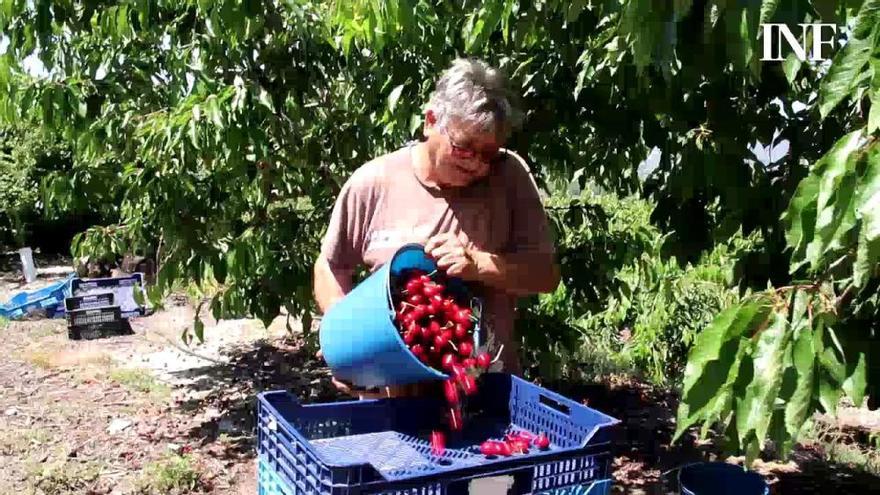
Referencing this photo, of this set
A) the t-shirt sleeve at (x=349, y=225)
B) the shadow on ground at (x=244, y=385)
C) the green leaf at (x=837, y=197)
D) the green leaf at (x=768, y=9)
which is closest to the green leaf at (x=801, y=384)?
the green leaf at (x=837, y=197)

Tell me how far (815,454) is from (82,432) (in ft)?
11.7

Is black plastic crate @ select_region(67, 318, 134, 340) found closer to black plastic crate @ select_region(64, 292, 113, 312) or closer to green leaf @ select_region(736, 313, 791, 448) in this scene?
black plastic crate @ select_region(64, 292, 113, 312)

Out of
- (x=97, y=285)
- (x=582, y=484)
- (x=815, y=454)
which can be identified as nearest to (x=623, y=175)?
(x=815, y=454)

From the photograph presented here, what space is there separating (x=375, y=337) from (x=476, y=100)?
54 cm

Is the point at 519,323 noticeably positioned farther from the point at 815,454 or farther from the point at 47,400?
the point at 47,400

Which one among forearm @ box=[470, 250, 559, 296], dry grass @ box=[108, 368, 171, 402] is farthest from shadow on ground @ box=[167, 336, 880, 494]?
forearm @ box=[470, 250, 559, 296]

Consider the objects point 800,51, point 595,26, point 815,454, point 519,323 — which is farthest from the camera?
point 815,454

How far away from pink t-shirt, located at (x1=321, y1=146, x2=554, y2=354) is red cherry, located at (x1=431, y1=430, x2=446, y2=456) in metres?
0.30

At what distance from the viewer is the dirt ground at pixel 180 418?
387 centimetres

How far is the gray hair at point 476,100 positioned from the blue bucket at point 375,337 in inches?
11.4

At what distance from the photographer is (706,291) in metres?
5.35

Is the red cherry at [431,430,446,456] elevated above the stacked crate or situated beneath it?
elevated above

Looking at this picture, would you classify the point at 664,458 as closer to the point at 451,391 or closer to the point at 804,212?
the point at 451,391

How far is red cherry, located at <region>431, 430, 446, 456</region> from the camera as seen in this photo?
67.9 inches
